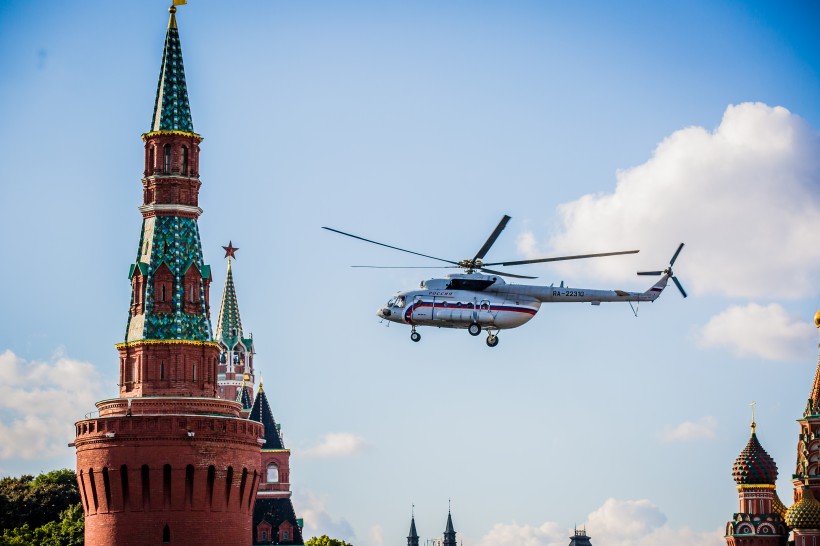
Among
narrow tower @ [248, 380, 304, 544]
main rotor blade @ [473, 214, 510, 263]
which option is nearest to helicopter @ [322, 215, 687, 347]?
main rotor blade @ [473, 214, 510, 263]

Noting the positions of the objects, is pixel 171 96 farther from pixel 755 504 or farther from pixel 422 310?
pixel 755 504

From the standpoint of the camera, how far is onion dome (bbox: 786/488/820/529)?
554 feet

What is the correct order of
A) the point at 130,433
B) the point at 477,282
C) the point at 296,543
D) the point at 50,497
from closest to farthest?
1. the point at 477,282
2. the point at 130,433
3. the point at 50,497
4. the point at 296,543

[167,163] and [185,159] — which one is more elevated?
[185,159]

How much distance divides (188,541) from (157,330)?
1137 centimetres

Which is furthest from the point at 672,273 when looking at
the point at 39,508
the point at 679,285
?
the point at 39,508

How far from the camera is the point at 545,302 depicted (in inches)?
4240

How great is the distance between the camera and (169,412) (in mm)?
118875

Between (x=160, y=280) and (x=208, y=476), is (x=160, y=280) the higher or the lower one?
the higher one

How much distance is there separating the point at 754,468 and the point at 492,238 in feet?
253

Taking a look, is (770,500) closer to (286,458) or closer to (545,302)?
(286,458)

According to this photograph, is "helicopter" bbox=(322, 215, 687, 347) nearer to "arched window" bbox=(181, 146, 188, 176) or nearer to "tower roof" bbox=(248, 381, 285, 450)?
"arched window" bbox=(181, 146, 188, 176)

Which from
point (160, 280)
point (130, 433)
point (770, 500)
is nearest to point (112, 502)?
point (130, 433)

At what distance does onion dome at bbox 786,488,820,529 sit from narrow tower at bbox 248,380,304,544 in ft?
123
